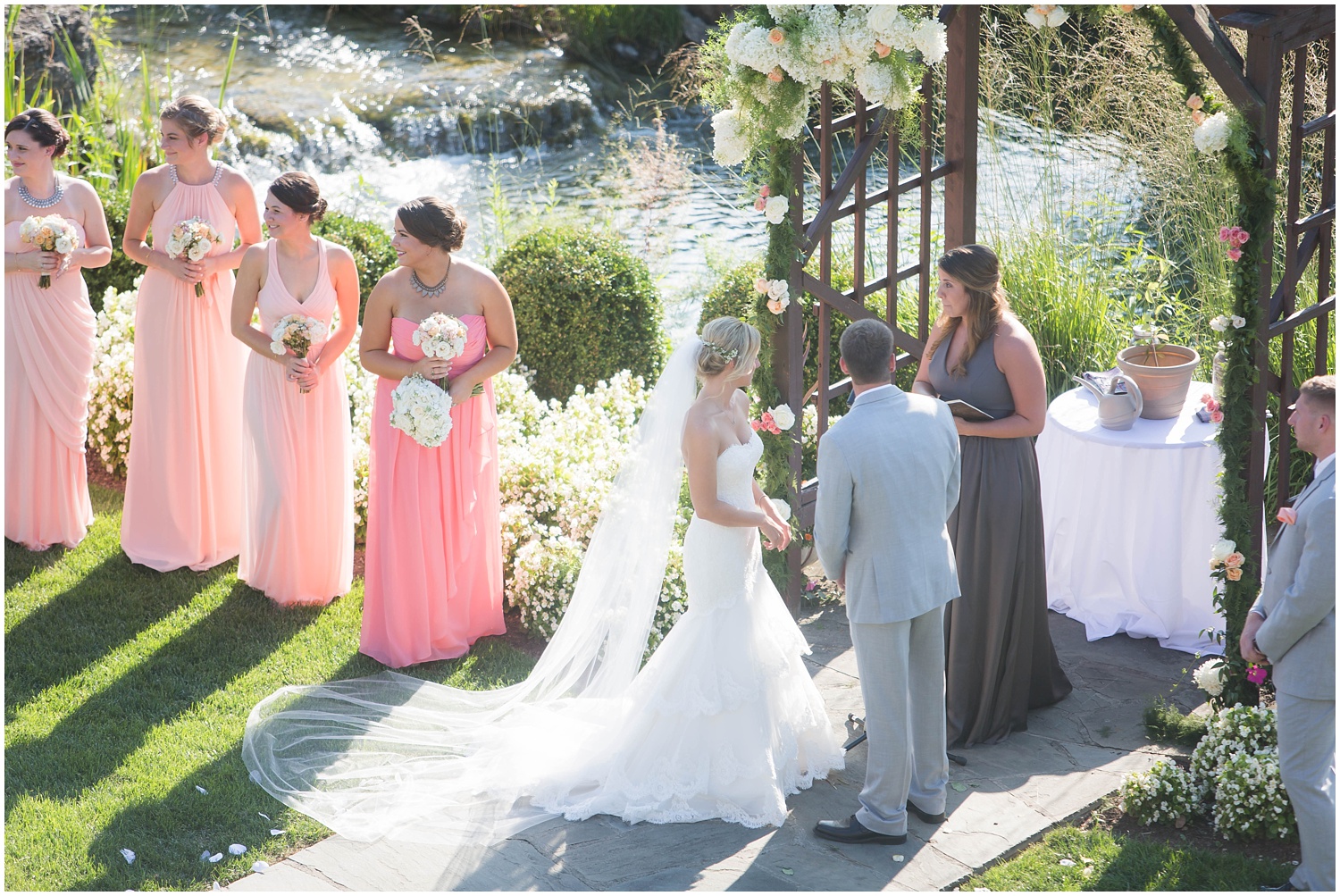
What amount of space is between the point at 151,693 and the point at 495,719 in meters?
1.61

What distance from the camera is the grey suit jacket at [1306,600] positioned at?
3820 mm

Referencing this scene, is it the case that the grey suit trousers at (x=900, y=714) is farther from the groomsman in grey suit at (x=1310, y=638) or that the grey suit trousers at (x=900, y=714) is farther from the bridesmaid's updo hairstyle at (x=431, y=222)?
the bridesmaid's updo hairstyle at (x=431, y=222)

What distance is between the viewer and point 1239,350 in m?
→ 4.74

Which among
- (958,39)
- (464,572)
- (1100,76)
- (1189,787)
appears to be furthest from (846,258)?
(1189,787)

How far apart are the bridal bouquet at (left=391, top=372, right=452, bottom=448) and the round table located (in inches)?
122

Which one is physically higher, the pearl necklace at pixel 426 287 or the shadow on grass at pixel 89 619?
the pearl necklace at pixel 426 287

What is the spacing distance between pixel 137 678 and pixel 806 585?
3.28 meters

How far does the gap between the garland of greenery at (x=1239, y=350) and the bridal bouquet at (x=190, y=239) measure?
4.48m

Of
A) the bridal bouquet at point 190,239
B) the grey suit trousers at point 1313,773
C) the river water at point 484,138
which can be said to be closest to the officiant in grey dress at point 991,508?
the grey suit trousers at point 1313,773

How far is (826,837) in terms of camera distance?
4465 millimetres

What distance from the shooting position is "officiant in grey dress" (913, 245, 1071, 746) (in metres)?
5.00

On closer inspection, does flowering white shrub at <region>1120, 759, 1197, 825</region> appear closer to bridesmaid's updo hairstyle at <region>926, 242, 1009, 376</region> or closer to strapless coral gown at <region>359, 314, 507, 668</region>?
bridesmaid's updo hairstyle at <region>926, 242, 1009, 376</region>

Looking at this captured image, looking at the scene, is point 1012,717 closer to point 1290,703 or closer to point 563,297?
point 1290,703

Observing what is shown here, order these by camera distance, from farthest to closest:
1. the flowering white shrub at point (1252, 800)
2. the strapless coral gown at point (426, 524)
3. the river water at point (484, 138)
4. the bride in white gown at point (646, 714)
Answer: the river water at point (484, 138), the strapless coral gown at point (426, 524), the bride in white gown at point (646, 714), the flowering white shrub at point (1252, 800)
